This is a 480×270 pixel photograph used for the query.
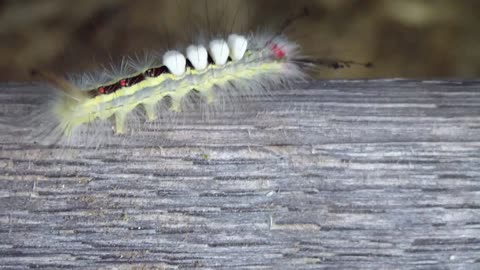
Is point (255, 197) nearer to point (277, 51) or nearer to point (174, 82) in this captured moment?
point (174, 82)

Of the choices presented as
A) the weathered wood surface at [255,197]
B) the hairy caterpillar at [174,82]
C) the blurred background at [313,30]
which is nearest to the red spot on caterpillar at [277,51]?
the hairy caterpillar at [174,82]

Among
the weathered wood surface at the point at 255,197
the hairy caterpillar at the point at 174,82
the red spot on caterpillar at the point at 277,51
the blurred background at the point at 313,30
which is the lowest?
the weathered wood surface at the point at 255,197

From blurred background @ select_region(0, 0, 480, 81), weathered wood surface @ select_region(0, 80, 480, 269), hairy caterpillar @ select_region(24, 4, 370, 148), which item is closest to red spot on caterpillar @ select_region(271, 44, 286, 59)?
hairy caterpillar @ select_region(24, 4, 370, 148)

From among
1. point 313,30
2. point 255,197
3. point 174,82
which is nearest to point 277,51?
point 174,82

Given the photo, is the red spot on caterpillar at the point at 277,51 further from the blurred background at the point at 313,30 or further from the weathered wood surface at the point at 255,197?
the blurred background at the point at 313,30

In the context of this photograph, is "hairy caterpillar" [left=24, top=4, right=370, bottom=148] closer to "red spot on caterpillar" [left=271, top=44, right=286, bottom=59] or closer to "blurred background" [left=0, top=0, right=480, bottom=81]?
"red spot on caterpillar" [left=271, top=44, right=286, bottom=59]

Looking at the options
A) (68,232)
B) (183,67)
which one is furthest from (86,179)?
(183,67)

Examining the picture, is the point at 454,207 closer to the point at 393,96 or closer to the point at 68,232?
the point at 393,96
